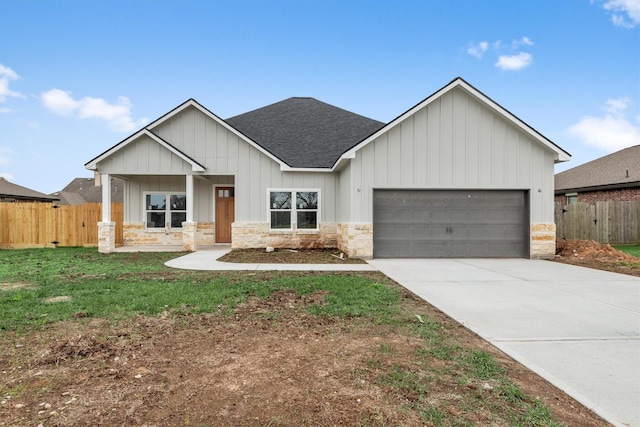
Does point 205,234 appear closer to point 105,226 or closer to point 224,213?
point 224,213

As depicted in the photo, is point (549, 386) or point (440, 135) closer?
point (549, 386)

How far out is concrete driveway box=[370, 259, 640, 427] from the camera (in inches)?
114

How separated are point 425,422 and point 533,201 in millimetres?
11696

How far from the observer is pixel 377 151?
37.2 ft

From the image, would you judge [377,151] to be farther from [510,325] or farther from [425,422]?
[425,422]

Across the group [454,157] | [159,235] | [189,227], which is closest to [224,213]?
[189,227]

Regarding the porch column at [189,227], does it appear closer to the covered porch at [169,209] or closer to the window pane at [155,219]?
the covered porch at [169,209]

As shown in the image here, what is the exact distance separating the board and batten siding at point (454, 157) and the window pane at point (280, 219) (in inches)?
136

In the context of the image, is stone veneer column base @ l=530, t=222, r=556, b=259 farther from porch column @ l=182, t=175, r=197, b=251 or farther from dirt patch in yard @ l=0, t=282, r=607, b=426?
porch column @ l=182, t=175, r=197, b=251

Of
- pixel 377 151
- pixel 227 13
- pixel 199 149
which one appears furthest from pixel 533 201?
pixel 227 13

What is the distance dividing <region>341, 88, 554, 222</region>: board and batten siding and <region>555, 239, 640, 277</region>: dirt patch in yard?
5.90 feet

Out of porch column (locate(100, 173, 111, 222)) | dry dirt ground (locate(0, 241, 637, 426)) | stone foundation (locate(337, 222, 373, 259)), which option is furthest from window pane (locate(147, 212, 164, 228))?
dry dirt ground (locate(0, 241, 637, 426))

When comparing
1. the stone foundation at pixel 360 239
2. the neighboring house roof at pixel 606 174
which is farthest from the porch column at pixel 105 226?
the neighboring house roof at pixel 606 174

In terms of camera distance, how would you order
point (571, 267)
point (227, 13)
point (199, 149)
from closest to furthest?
1. point (571, 267)
2. point (199, 149)
3. point (227, 13)
